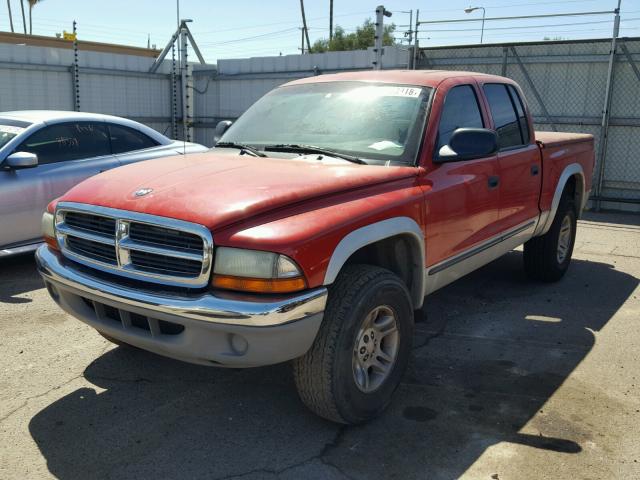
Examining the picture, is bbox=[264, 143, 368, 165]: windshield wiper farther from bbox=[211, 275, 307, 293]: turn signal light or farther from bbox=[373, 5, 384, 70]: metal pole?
bbox=[373, 5, 384, 70]: metal pole

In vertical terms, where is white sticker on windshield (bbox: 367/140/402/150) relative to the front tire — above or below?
above

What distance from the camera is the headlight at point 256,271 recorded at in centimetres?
282

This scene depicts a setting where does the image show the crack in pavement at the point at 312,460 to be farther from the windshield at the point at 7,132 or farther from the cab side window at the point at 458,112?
the windshield at the point at 7,132

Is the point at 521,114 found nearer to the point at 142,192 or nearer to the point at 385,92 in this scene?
the point at 385,92

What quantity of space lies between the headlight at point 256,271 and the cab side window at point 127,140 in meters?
4.73

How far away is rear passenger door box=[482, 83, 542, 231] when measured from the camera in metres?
4.84

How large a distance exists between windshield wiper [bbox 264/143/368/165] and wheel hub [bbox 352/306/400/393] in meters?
0.97

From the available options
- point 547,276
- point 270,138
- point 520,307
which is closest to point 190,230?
point 270,138

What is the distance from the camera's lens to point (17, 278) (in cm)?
613

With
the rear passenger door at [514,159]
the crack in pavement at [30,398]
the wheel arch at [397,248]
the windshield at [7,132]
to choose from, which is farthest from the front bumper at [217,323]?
the windshield at [7,132]

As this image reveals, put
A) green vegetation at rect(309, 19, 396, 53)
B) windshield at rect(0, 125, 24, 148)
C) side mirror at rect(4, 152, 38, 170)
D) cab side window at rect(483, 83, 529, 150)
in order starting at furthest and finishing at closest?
green vegetation at rect(309, 19, 396, 53) < windshield at rect(0, 125, 24, 148) < side mirror at rect(4, 152, 38, 170) < cab side window at rect(483, 83, 529, 150)

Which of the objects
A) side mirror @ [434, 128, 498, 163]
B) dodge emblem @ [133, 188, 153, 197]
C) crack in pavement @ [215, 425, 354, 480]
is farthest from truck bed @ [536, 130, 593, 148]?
A: dodge emblem @ [133, 188, 153, 197]

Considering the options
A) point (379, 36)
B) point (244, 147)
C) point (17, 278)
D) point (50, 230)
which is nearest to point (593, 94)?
point (379, 36)

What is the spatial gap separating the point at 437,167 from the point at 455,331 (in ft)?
5.17
